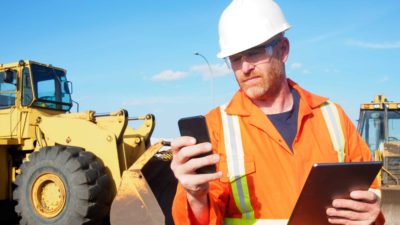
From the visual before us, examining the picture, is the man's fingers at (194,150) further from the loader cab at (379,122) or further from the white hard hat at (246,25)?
the loader cab at (379,122)

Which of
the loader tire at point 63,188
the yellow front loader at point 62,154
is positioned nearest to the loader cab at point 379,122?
the yellow front loader at point 62,154

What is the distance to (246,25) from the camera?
2.49 metres

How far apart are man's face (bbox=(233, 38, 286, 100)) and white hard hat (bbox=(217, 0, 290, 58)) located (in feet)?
0.30

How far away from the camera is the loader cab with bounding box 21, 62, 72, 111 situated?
8688 mm

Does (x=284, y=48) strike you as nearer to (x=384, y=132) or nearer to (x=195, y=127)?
(x=195, y=127)

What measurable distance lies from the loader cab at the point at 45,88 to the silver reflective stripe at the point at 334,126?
709 cm

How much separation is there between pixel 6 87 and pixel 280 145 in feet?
24.9

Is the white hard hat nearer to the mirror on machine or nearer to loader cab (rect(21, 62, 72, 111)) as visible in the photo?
the mirror on machine

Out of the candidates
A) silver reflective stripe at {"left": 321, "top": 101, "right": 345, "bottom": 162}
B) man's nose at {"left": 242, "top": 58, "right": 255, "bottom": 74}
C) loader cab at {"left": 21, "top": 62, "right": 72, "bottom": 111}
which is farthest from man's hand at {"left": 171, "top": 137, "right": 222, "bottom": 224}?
loader cab at {"left": 21, "top": 62, "right": 72, "bottom": 111}

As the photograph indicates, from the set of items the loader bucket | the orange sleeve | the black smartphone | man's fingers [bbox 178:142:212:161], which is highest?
the black smartphone

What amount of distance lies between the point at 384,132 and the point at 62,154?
6.34m

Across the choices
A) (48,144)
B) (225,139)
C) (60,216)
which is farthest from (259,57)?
(48,144)

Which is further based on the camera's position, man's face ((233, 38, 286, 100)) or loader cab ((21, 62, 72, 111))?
loader cab ((21, 62, 72, 111))

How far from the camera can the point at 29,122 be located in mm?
8547
